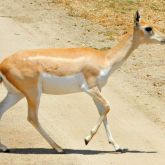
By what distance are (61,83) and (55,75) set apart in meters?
0.14

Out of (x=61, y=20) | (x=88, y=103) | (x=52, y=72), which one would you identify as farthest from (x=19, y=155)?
(x=61, y=20)

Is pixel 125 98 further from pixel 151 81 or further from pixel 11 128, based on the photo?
pixel 11 128

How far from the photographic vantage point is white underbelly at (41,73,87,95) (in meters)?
8.88

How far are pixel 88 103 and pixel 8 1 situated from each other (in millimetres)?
11511

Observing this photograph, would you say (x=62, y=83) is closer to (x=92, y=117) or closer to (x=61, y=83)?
(x=61, y=83)

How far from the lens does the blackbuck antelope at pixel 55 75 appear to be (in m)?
8.83

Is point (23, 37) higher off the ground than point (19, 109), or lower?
lower

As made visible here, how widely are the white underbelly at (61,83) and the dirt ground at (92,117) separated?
3.01 feet

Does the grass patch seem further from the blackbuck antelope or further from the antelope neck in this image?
the blackbuck antelope

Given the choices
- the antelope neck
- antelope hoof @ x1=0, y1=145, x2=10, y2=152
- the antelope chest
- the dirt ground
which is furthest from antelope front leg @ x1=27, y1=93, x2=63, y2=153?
the antelope neck

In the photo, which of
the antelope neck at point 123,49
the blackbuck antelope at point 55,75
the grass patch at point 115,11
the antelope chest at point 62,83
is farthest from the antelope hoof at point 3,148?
the grass patch at point 115,11

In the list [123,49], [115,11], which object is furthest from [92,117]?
[115,11]

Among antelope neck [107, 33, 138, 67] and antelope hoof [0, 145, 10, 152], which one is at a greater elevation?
antelope neck [107, 33, 138, 67]

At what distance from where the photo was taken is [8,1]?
2248cm
